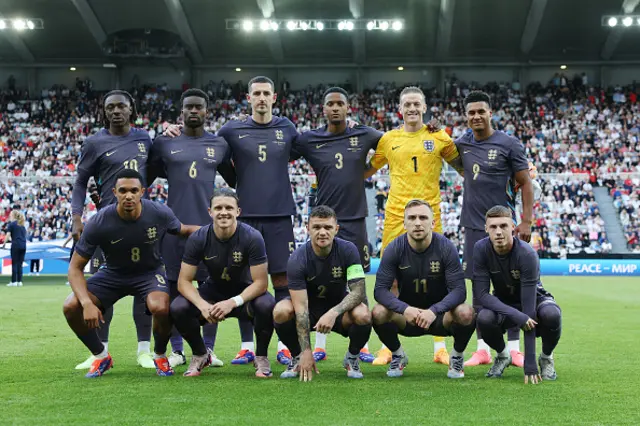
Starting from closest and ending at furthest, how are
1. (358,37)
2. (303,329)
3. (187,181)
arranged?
(303,329) < (187,181) < (358,37)

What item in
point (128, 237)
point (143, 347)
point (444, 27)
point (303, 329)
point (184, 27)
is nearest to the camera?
point (303, 329)

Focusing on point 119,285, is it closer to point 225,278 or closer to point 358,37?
point 225,278

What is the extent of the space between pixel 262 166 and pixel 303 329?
1827 millimetres

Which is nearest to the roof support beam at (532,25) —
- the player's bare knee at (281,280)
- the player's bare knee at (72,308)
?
the player's bare knee at (281,280)

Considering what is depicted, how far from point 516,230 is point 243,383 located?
2869 millimetres

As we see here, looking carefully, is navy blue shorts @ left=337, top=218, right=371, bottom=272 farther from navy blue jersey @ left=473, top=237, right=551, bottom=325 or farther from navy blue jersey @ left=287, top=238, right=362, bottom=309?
navy blue jersey @ left=473, top=237, right=551, bottom=325

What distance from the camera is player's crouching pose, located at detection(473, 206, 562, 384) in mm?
5660

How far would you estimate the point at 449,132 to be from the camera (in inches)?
1156

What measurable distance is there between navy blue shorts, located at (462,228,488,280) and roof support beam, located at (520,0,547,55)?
→ 23.8 meters

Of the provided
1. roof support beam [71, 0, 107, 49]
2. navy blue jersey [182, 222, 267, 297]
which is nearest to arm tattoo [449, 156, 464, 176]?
navy blue jersey [182, 222, 267, 297]

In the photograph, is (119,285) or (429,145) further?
(429,145)

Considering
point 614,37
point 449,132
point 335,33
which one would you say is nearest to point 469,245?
point 449,132

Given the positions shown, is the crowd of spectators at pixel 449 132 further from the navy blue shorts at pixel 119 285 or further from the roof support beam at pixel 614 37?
the navy blue shorts at pixel 119 285

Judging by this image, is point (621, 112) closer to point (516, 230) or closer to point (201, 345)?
point (516, 230)
